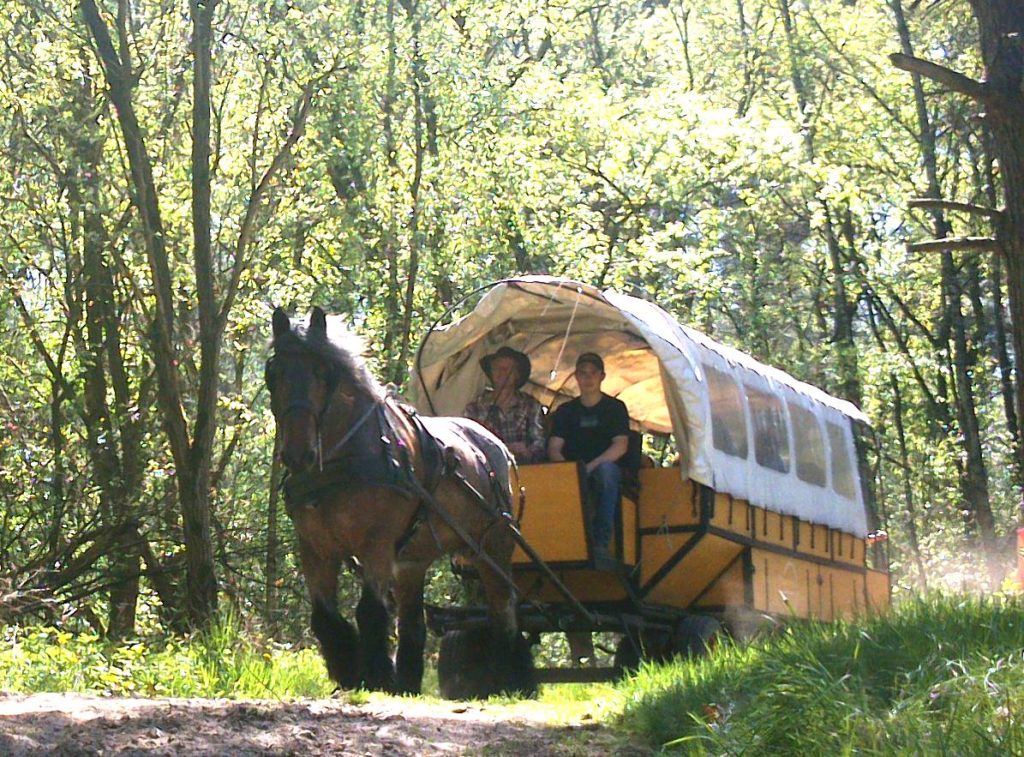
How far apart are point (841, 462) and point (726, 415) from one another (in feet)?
9.39

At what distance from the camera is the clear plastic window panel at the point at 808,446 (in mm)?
12656

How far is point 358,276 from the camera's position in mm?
17812

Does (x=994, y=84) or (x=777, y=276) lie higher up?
(x=777, y=276)

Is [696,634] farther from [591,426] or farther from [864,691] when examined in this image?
[864,691]

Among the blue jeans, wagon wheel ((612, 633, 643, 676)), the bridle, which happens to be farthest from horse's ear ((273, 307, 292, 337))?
wagon wheel ((612, 633, 643, 676))

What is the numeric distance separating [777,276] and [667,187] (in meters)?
5.96

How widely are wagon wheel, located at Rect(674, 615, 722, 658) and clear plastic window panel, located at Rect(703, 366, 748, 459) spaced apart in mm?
1233

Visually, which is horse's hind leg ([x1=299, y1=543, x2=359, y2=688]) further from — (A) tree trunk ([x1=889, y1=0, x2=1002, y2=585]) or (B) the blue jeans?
(A) tree trunk ([x1=889, y1=0, x2=1002, y2=585])

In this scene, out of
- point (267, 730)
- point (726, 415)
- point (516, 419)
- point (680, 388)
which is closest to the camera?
point (267, 730)

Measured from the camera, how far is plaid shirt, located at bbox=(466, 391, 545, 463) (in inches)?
452

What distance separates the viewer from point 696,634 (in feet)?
36.2

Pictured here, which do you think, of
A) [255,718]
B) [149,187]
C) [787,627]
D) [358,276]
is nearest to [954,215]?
[358,276]

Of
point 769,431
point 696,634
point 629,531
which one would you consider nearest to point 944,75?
point 629,531

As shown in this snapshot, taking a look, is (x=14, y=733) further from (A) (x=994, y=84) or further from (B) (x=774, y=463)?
(B) (x=774, y=463)
